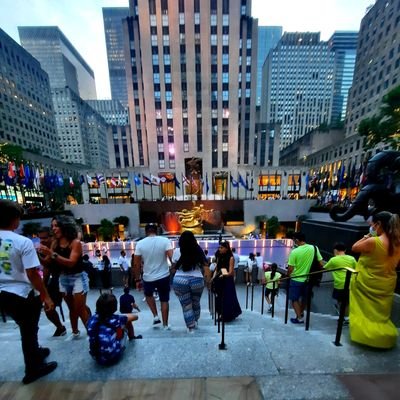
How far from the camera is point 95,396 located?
5.24 ft

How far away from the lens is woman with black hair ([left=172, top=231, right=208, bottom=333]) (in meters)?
2.74

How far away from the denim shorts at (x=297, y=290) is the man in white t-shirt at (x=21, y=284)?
3.86 m

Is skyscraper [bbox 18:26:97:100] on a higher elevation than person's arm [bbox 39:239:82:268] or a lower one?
higher

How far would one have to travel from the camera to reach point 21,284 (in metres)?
1.85

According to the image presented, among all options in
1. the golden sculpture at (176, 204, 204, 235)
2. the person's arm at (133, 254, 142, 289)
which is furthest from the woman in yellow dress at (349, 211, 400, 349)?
the golden sculpture at (176, 204, 204, 235)

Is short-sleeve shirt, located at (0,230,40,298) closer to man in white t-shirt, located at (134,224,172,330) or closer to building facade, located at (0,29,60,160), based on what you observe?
man in white t-shirt, located at (134,224,172,330)

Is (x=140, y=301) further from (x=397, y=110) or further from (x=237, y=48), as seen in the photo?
(x=237, y=48)

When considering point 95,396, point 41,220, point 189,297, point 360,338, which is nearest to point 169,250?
point 189,297

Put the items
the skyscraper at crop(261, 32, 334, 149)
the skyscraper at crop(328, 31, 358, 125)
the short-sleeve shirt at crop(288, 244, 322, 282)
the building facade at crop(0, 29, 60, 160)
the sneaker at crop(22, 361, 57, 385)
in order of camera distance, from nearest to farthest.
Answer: the sneaker at crop(22, 361, 57, 385) → the short-sleeve shirt at crop(288, 244, 322, 282) → the building facade at crop(0, 29, 60, 160) → the skyscraper at crop(261, 32, 334, 149) → the skyscraper at crop(328, 31, 358, 125)

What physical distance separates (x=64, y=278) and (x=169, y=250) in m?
1.50

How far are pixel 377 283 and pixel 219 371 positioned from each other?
1.97 metres

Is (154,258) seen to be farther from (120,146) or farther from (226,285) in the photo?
(120,146)

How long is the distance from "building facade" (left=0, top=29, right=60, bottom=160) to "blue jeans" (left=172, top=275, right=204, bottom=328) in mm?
61237

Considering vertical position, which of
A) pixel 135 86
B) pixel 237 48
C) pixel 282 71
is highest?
pixel 282 71
